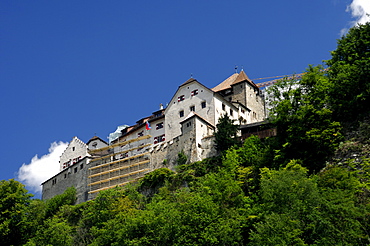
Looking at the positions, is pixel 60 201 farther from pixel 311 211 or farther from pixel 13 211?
pixel 311 211

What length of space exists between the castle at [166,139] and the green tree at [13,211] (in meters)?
9.58

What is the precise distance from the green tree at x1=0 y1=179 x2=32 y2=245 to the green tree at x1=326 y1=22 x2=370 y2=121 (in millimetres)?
31190

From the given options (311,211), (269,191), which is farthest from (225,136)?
(311,211)

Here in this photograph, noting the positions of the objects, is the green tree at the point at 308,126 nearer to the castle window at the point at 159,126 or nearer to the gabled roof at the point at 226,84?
the castle window at the point at 159,126

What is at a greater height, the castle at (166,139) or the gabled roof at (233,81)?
the gabled roof at (233,81)

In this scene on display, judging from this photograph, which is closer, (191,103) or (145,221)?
(145,221)

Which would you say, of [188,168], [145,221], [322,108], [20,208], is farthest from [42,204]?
[322,108]

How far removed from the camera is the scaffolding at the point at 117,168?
199 feet

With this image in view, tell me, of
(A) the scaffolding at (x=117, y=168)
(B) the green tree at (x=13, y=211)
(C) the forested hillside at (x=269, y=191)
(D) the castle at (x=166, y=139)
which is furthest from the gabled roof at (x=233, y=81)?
(B) the green tree at (x=13, y=211)

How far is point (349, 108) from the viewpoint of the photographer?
4419cm

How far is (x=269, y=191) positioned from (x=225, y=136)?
16.5m

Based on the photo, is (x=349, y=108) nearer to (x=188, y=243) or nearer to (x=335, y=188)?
(x=335, y=188)

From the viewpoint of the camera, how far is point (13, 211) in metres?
52.7

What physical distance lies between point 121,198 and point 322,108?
2059 centimetres
